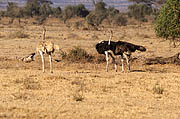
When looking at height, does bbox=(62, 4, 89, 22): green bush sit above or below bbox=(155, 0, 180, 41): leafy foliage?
above

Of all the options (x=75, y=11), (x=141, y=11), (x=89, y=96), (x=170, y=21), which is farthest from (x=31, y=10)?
(x=89, y=96)

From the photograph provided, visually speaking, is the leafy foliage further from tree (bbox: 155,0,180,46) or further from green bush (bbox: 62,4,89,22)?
green bush (bbox: 62,4,89,22)

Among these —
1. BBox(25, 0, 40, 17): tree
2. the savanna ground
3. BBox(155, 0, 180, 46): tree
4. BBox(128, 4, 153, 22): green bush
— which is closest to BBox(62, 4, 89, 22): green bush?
BBox(25, 0, 40, 17): tree

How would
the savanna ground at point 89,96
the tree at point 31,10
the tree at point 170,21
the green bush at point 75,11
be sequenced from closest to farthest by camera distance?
the savanna ground at point 89,96 → the tree at point 170,21 → the green bush at point 75,11 → the tree at point 31,10

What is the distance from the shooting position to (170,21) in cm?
1925

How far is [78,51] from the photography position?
861 inches

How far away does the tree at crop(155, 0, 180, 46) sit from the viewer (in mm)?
19000

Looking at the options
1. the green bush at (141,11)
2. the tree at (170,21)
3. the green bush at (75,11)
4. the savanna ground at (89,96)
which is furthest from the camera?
the green bush at (75,11)

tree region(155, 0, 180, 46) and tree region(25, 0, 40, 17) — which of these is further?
tree region(25, 0, 40, 17)

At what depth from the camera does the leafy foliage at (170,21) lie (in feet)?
62.3

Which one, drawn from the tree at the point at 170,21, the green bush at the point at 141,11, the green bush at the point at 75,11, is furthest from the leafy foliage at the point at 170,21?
the green bush at the point at 75,11

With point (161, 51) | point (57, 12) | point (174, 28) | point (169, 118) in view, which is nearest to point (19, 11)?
point (57, 12)

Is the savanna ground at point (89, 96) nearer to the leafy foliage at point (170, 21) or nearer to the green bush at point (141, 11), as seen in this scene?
the leafy foliage at point (170, 21)

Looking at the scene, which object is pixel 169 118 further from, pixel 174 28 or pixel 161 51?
pixel 161 51
